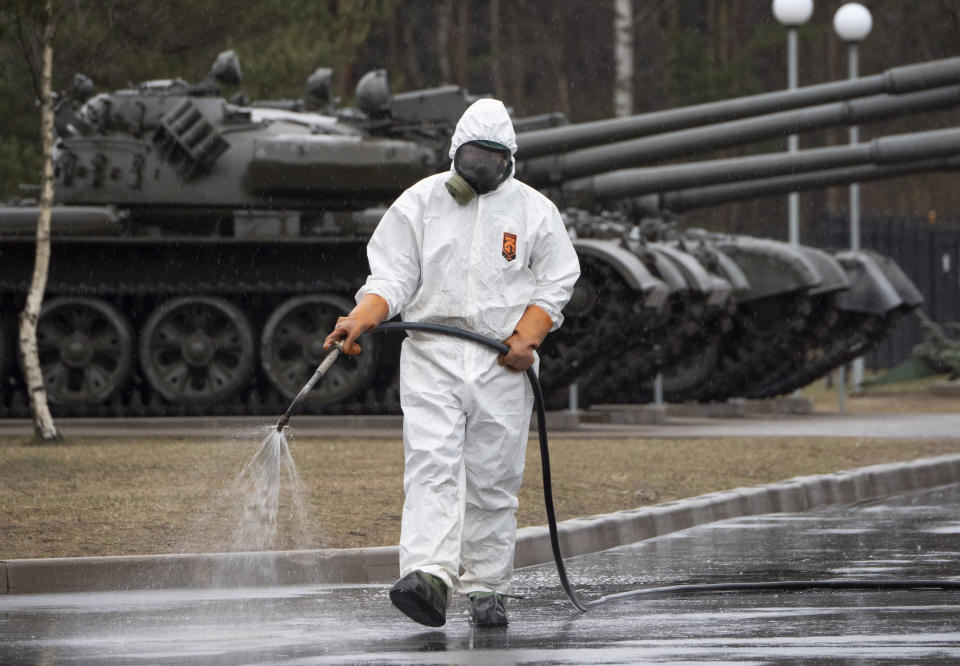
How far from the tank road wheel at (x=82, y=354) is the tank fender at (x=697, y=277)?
5.50 meters

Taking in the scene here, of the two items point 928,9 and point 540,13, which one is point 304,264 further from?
point 540,13

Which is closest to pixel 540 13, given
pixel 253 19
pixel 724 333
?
pixel 253 19

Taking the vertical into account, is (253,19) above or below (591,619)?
above

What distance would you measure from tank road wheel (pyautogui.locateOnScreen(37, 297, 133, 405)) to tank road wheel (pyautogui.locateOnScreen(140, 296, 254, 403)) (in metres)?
0.27

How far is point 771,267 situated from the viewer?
1005 inches

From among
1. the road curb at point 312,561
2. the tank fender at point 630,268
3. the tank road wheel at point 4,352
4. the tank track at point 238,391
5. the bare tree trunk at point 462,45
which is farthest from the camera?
the bare tree trunk at point 462,45

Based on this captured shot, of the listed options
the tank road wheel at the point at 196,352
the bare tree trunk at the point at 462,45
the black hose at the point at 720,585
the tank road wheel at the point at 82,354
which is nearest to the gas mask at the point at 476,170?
the black hose at the point at 720,585

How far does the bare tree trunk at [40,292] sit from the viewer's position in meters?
16.6

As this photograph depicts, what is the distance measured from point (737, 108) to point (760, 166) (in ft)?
10.8

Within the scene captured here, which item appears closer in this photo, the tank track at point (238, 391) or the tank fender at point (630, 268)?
the tank fender at point (630, 268)

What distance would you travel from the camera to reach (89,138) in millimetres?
20969

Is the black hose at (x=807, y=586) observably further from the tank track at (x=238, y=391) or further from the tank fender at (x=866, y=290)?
the tank fender at (x=866, y=290)

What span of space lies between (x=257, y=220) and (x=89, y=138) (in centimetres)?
178

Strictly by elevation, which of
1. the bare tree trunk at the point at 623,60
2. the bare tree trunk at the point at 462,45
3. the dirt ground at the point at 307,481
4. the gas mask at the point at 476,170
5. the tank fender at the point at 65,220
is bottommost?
the dirt ground at the point at 307,481
